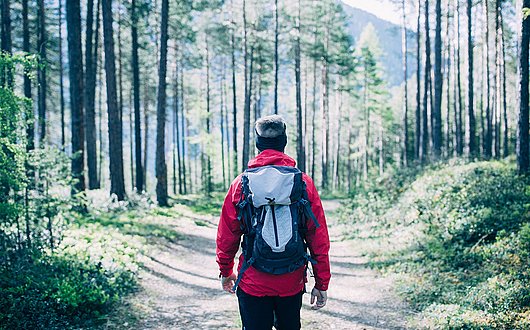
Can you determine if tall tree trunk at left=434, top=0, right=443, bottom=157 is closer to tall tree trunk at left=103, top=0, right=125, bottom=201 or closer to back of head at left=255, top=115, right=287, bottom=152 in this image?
tall tree trunk at left=103, top=0, right=125, bottom=201

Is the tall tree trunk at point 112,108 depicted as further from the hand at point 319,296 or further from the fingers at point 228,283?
the hand at point 319,296

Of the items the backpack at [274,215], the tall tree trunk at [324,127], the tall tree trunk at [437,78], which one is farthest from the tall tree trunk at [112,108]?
the tall tree trunk at [324,127]

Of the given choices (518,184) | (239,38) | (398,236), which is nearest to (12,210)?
(398,236)

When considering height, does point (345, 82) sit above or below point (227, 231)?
above

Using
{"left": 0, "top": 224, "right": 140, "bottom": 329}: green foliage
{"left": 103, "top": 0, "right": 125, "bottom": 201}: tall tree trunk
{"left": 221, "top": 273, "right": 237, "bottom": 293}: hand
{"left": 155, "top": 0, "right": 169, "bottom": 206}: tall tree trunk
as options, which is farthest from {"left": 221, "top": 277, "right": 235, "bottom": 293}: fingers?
{"left": 155, "top": 0, "right": 169, "bottom": 206}: tall tree trunk

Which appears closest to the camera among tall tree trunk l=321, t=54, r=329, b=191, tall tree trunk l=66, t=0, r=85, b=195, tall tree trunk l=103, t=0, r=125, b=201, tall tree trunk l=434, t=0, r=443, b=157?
tall tree trunk l=66, t=0, r=85, b=195

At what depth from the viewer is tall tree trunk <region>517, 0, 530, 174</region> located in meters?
12.5

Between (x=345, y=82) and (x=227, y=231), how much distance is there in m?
39.0

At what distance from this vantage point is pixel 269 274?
10.5ft

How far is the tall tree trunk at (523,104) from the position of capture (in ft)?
40.9

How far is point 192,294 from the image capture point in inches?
321

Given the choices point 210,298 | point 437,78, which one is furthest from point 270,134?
point 437,78

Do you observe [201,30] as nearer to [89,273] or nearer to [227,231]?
[89,273]

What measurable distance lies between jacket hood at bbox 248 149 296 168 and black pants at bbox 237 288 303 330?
94 cm
